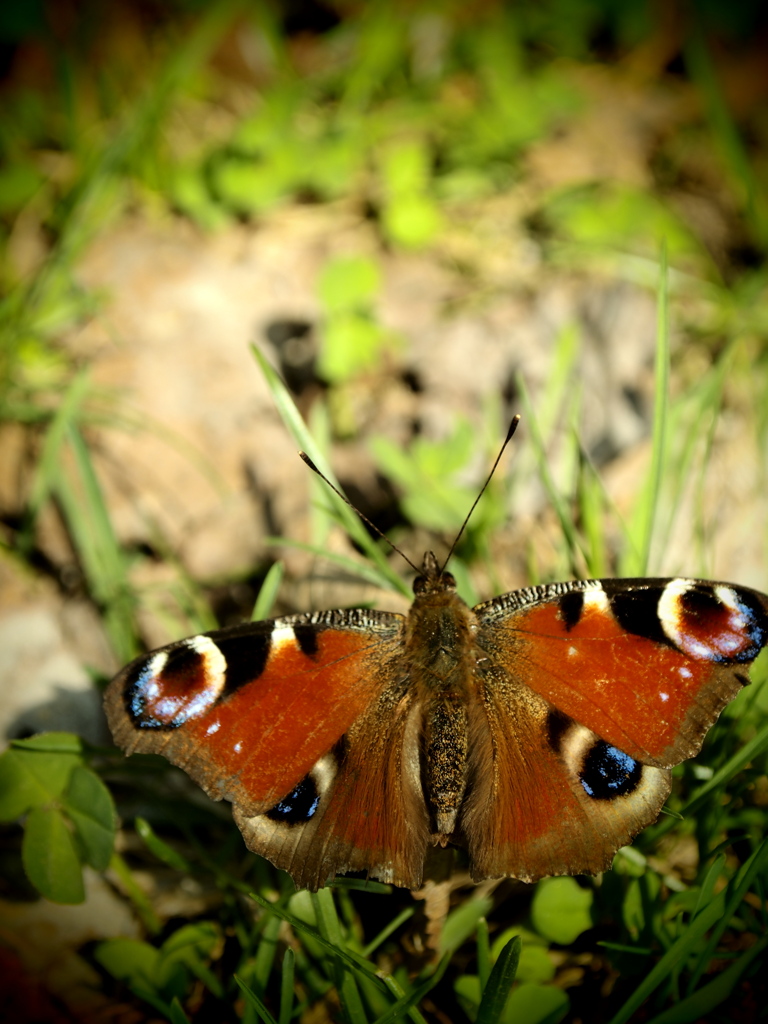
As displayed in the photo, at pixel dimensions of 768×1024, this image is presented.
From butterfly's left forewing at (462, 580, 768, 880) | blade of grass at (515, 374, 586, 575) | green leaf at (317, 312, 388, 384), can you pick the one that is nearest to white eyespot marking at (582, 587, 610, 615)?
butterfly's left forewing at (462, 580, 768, 880)

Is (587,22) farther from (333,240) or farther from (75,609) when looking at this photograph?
(75,609)

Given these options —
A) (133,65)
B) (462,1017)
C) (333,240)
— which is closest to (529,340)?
(333,240)

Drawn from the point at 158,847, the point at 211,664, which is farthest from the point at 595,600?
the point at 158,847

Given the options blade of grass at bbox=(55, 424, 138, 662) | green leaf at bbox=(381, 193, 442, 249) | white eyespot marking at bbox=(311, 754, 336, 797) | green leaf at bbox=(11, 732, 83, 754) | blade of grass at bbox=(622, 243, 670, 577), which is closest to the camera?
white eyespot marking at bbox=(311, 754, 336, 797)

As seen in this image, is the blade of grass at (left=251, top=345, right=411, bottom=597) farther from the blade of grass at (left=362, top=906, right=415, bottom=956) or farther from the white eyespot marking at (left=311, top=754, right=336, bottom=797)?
the blade of grass at (left=362, top=906, right=415, bottom=956)

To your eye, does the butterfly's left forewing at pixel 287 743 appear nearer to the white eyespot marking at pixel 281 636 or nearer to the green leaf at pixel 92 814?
the white eyespot marking at pixel 281 636

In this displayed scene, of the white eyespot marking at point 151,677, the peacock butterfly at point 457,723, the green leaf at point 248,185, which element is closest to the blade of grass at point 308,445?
the peacock butterfly at point 457,723
